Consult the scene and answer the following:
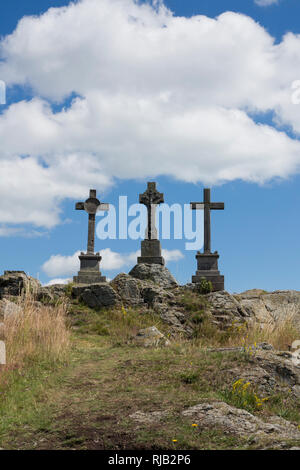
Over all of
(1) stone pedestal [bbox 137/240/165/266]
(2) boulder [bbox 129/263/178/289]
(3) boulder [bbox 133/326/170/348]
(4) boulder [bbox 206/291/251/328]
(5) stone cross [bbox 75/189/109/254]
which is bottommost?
(3) boulder [bbox 133/326/170/348]

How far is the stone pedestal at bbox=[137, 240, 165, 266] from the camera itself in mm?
17625

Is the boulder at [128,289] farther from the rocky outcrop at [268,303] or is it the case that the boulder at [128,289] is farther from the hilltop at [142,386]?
the rocky outcrop at [268,303]

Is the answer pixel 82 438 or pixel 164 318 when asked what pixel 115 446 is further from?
pixel 164 318

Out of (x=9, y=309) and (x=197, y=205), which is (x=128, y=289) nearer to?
(x=9, y=309)

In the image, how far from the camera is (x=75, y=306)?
13.9 m

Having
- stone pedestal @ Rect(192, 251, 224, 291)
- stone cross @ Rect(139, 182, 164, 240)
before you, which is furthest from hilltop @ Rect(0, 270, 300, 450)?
stone cross @ Rect(139, 182, 164, 240)

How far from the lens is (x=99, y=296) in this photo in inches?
554

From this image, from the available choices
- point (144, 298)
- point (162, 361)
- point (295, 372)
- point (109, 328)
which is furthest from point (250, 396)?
point (144, 298)

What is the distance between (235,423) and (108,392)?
7.30 ft

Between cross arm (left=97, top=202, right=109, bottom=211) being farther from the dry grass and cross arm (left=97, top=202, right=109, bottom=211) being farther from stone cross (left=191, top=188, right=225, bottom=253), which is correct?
the dry grass

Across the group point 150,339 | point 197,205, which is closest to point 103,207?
point 197,205

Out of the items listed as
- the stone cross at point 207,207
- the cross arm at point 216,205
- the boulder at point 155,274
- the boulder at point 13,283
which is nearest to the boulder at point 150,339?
the boulder at point 13,283

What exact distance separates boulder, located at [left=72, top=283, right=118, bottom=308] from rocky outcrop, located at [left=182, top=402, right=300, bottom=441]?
8.68 metres

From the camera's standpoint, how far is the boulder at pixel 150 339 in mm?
9742
